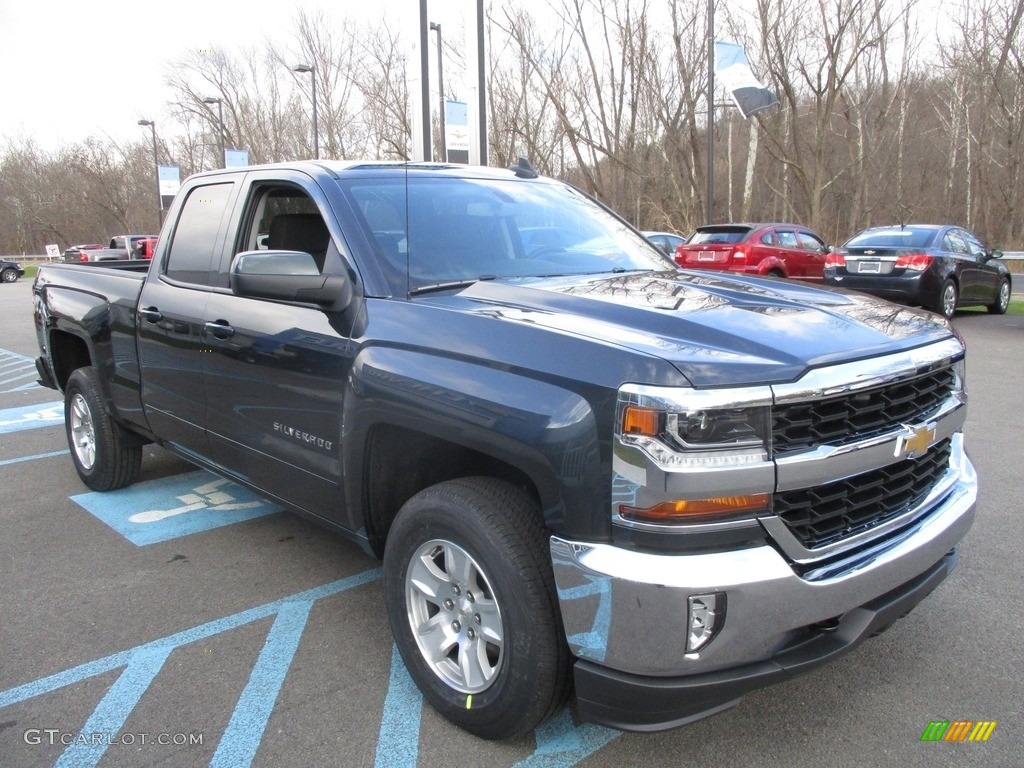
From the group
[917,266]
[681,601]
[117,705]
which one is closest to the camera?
[681,601]

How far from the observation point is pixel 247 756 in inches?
101

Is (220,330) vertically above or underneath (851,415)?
above

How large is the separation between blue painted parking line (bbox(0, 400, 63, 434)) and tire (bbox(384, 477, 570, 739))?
19.2 feet

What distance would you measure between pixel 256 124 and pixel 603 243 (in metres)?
45.4

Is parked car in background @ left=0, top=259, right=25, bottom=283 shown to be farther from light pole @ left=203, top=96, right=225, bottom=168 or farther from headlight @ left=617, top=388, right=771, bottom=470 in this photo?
headlight @ left=617, top=388, right=771, bottom=470

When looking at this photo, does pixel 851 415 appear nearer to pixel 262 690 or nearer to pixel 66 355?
pixel 262 690

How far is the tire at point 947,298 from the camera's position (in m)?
13.0

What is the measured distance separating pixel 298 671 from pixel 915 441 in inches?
92.1

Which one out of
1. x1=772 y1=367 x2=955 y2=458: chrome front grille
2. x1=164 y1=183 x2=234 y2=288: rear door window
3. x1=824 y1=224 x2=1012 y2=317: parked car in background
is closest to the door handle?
x1=164 y1=183 x2=234 y2=288: rear door window

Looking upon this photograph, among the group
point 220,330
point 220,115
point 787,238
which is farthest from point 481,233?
point 220,115

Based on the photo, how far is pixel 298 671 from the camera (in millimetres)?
3057

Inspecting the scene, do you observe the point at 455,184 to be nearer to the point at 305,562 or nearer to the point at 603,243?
the point at 603,243

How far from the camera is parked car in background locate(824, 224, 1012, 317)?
42.5ft

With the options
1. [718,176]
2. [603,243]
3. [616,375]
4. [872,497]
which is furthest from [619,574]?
[718,176]
